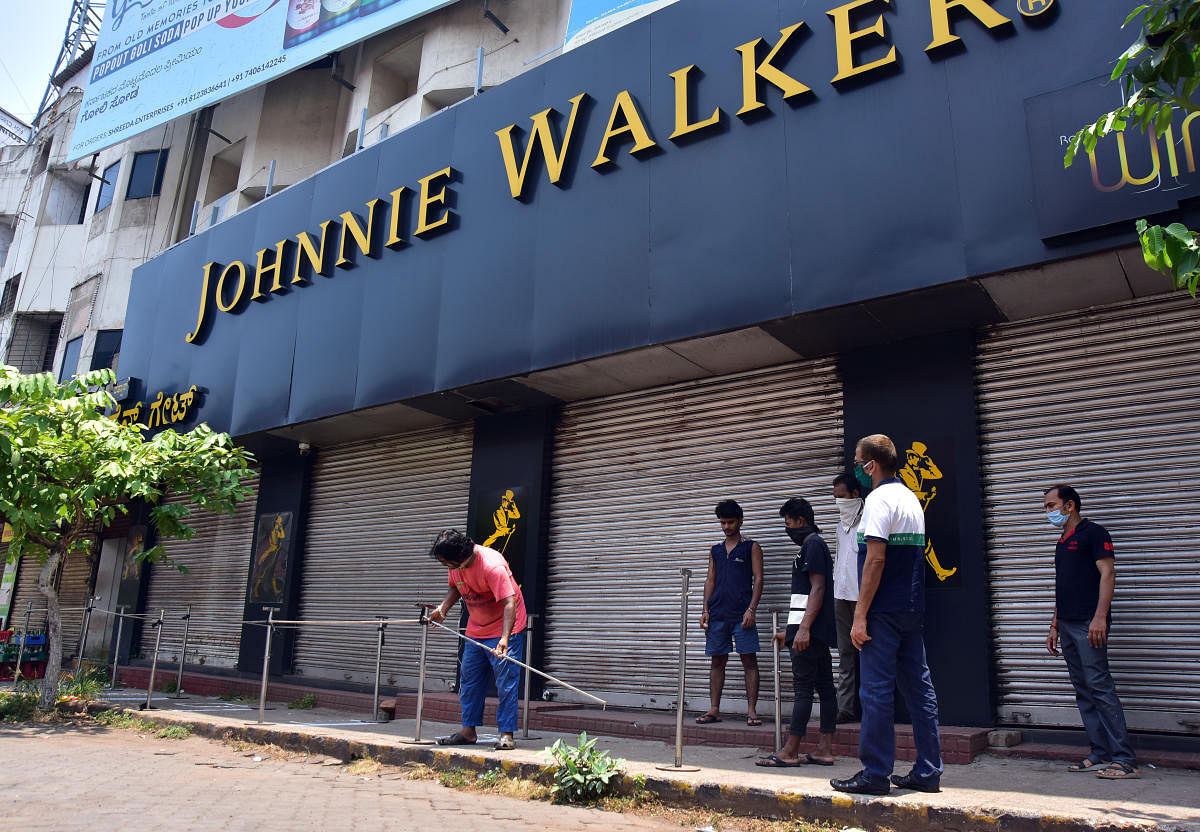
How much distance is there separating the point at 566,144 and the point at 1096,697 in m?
6.37

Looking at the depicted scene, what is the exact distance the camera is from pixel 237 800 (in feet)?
16.1

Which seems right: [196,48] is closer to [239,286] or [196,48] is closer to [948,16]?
[239,286]

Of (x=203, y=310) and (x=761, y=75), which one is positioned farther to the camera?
(x=203, y=310)

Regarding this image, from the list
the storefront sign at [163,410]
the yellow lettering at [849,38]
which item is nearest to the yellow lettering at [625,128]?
the yellow lettering at [849,38]

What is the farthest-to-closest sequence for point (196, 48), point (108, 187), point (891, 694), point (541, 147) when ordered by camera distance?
1. point (108, 187)
2. point (196, 48)
3. point (541, 147)
4. point (891, 694)

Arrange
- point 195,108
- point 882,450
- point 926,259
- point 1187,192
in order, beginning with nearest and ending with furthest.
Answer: point 882,450
point 1187,192
point 926,259
point 195,108

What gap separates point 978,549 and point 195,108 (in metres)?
14.9

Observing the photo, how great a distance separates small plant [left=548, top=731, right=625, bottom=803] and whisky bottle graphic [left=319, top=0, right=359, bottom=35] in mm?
12132

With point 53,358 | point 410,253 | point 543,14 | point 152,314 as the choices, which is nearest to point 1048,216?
point 410,253

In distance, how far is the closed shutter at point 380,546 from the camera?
33.2ft

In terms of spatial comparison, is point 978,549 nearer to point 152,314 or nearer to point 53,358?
point 152,314

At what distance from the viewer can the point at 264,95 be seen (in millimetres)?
16016

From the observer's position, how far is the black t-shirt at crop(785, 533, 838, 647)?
537 cm

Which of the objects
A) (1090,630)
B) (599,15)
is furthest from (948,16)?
(599,15)
